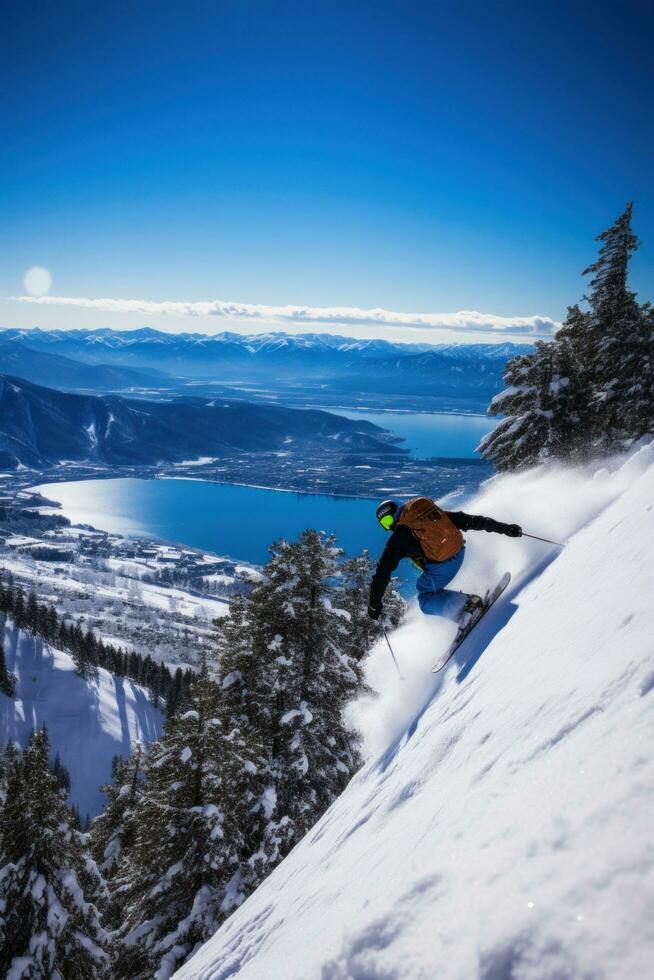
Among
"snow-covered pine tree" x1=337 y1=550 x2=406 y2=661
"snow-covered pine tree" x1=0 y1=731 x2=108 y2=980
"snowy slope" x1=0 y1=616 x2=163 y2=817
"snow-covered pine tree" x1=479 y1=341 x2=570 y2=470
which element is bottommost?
"snowy slope" x1=0 y1=616 x2=163 y2=817

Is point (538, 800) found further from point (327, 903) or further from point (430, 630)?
point (430, 630)

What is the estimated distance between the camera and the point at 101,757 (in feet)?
230

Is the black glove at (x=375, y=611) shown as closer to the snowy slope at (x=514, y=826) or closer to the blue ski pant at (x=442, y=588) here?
the blue ski pant at (x=442, y=588)

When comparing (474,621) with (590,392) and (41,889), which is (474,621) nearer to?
(41,889)

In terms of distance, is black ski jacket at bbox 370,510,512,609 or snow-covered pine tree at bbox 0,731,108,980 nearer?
black ski jacket at bbox 370,510,512,609

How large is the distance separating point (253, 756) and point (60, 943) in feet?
17.6

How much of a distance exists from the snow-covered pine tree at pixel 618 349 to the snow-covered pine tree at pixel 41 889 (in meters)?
20.1

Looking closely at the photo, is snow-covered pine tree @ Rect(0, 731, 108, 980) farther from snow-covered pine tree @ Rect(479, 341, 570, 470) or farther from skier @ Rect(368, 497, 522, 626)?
snow-covered pine tree @ Rect(479, 341, 570, 470)

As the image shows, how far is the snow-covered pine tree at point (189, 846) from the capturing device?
33.8 ft

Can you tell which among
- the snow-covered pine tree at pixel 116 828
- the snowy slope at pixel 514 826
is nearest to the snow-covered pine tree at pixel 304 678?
the snowy slope at pixel 514 826

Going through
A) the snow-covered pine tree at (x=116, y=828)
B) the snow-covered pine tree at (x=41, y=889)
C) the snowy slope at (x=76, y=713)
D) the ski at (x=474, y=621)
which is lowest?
the snowy slope at (x=76, y=713)

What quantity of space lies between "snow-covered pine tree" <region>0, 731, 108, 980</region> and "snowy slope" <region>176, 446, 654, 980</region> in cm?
638

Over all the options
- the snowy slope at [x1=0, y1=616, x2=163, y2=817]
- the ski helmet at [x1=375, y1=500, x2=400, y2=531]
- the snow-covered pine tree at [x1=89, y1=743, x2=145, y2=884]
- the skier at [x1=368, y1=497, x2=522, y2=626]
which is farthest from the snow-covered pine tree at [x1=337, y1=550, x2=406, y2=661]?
the snowy slope at [x1=0, y1=616, x2=163, y2=817]

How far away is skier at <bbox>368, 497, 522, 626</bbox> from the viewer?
6.91m
